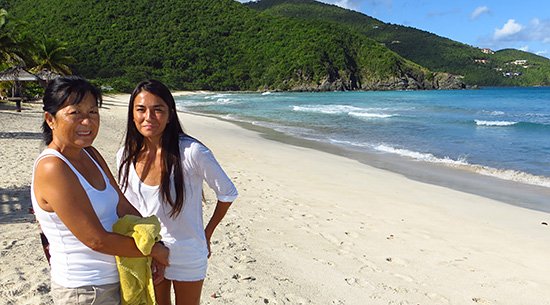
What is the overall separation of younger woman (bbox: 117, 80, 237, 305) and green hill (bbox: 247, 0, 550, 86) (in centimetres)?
12083

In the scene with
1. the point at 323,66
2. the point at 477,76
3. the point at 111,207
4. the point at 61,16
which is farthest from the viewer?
the point at 477,76

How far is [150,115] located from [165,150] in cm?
17

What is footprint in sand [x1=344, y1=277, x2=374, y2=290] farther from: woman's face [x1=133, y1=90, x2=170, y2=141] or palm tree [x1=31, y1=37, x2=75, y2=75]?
palm tree [x1=31, y1=37, x2=75, y2=75]

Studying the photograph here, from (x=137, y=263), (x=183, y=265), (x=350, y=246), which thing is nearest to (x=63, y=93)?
(x=137, y=263)

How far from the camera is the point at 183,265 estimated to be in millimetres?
2145

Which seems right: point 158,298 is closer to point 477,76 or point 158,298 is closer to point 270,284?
point 270,284

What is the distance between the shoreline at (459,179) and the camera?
28.4 feet

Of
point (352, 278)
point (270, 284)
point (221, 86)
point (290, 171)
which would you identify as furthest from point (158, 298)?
point (221, 86)

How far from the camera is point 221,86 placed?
295 feet

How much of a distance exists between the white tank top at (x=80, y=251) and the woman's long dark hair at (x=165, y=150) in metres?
0.34

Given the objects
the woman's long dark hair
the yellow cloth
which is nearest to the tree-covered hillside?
the woman's long dark hair

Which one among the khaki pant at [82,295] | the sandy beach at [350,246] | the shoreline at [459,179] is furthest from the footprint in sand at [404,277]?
the shoreline at [459,179]

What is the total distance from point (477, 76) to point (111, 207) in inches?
5849

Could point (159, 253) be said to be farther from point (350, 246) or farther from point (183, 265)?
point (350, 246)
